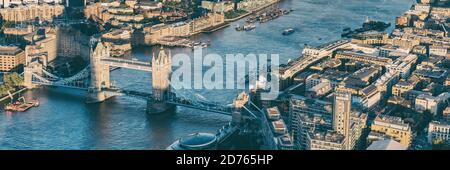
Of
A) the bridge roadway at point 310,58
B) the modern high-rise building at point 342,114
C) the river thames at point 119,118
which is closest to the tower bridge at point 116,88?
the river thames at point 119,118

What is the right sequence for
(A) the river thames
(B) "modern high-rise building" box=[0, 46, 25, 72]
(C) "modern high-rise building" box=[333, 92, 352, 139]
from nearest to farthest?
1. (C) "modern high-rise building" box=[333, 92, 352, 139]
2. (A) the river thames
3. (B) "modern high-rise building" box=[0, 46, 25, 72]

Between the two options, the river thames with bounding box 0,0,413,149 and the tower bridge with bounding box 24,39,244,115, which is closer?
the river thames with bounding box 0,0,413,149

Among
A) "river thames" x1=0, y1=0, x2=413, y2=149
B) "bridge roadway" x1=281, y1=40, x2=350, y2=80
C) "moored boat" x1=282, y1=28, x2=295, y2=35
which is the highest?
"moored boat" x1=282, y1=28, x2=295, y2=35

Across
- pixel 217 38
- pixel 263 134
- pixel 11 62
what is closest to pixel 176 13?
pixel 217 38

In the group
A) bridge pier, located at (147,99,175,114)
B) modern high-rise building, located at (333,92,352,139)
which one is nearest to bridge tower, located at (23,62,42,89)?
bridge pier, located at (147,99,175,114)

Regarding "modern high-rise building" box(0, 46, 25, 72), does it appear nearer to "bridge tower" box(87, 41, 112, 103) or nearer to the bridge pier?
"bridge tower" box(87, 41, 112, 103)

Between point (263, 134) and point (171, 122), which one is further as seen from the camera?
point (171, 122)

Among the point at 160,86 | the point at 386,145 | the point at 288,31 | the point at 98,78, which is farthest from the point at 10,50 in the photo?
the point at 386,145
